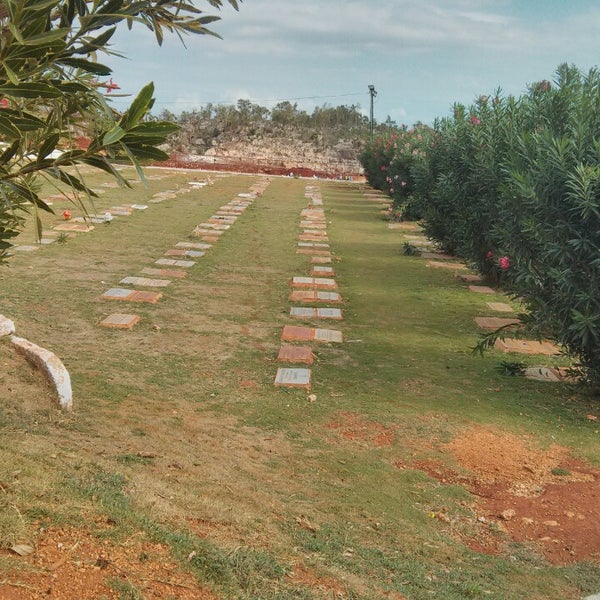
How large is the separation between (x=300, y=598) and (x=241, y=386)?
2799 millimetres

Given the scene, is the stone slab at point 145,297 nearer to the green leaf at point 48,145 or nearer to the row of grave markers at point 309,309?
the row of grave markers at point 309,309

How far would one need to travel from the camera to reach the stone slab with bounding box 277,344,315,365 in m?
5.89

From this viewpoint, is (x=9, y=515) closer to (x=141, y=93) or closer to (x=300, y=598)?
(x=300, y=598)

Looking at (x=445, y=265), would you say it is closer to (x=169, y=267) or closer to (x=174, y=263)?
(x=174, y=263)

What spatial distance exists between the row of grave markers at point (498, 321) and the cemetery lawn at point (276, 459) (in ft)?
0.61

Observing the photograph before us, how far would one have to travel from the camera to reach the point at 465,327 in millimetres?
7297

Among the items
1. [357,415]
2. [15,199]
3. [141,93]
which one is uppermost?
[141,93]

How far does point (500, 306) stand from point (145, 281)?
3855 millimetres

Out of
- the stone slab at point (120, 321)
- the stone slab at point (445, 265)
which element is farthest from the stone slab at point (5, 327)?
Answer: the stone slab at point (445, 265)

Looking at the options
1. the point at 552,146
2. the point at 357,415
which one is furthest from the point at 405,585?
the point at 552,146

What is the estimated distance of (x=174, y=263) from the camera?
9500 millimetres

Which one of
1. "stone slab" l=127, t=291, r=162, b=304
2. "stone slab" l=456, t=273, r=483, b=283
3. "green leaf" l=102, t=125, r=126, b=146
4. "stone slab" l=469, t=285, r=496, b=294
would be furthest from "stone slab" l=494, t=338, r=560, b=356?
"green leaf" l=102, t=125, r=126, b=146

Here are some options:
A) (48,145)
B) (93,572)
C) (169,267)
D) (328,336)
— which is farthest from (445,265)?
(48,145)

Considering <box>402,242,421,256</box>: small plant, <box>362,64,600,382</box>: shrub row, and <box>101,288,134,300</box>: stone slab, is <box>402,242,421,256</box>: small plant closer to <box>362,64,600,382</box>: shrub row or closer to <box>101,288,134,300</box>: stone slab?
<box>362,64,600,382</box>: shrub row
